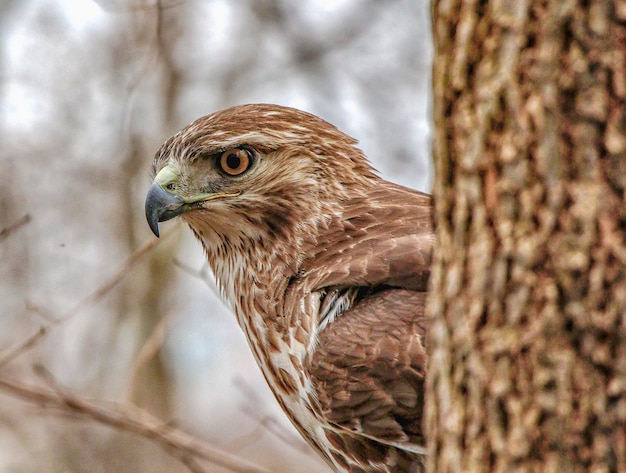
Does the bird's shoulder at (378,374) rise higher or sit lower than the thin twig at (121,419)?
higher

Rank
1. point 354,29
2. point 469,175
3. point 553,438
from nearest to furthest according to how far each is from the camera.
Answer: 1. point 553,438
2. point 469,175
3. point 354,29

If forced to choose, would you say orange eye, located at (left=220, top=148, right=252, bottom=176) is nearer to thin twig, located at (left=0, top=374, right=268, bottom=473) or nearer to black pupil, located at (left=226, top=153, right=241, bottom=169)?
black pupil, located at (left=226, top=153, right=241, bottom=169)

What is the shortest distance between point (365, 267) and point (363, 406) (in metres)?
0.59

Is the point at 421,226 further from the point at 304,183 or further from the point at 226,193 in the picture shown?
the point at 226,193

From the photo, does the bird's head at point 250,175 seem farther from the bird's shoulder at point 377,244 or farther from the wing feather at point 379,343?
the wing feather at point 379,343

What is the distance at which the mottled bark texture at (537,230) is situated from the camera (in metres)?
1.74

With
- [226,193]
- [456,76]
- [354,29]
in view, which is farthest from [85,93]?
[456,76]

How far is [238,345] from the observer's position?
13.0m

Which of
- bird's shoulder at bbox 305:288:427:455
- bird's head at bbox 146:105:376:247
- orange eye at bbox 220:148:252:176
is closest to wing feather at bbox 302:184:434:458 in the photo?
bird's shoulder at bbox 305:288:427:455

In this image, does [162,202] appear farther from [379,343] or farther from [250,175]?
[379,343]

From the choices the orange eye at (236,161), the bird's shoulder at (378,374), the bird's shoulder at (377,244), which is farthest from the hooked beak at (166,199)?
the bird's shoulder at (378,374)

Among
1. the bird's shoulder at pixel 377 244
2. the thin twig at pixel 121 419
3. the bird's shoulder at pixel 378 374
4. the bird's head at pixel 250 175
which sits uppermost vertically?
the bird's head at pixel 250 175

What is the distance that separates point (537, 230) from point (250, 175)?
2629 mm

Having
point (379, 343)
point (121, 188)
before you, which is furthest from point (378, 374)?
point (121, 188)
